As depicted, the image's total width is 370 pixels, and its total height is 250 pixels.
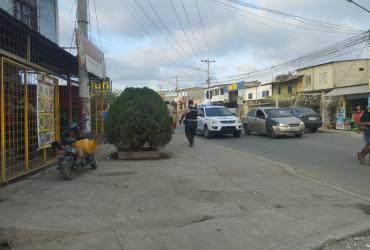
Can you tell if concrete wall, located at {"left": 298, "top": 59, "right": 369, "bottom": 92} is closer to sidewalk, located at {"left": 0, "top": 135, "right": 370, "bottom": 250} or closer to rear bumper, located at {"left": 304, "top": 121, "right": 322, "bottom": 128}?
rear bumper, located at {"left": 304, "top": 121, "right": 322, "bottom": 128}

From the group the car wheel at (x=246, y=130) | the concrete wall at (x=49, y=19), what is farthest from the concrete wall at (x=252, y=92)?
the concrete wall at (x=49, y=19)

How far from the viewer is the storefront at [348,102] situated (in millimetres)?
30120

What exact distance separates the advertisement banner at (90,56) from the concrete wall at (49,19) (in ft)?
9.89

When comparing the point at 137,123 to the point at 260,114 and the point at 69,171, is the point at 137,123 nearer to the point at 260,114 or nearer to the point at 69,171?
the point at 69,171

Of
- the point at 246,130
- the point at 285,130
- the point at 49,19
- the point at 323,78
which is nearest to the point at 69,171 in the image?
the point at 49,19

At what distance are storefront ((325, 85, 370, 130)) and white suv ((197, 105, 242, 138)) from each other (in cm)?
1116

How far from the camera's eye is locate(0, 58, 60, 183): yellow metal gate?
879 centimetres

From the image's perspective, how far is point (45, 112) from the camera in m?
10.5

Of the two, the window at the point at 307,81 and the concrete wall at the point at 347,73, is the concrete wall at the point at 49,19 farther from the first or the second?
the window at the point at 307,81

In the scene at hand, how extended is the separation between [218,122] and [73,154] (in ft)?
42.7

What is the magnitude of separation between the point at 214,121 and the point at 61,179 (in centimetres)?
1340

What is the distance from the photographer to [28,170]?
9.61 metres

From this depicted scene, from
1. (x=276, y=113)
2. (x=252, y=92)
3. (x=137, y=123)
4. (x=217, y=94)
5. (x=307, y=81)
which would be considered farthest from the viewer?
(x=217, y=94)

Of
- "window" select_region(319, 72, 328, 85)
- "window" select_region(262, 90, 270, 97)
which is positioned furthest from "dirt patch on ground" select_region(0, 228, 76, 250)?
"window" select_region(262, 90, 270, 97)
